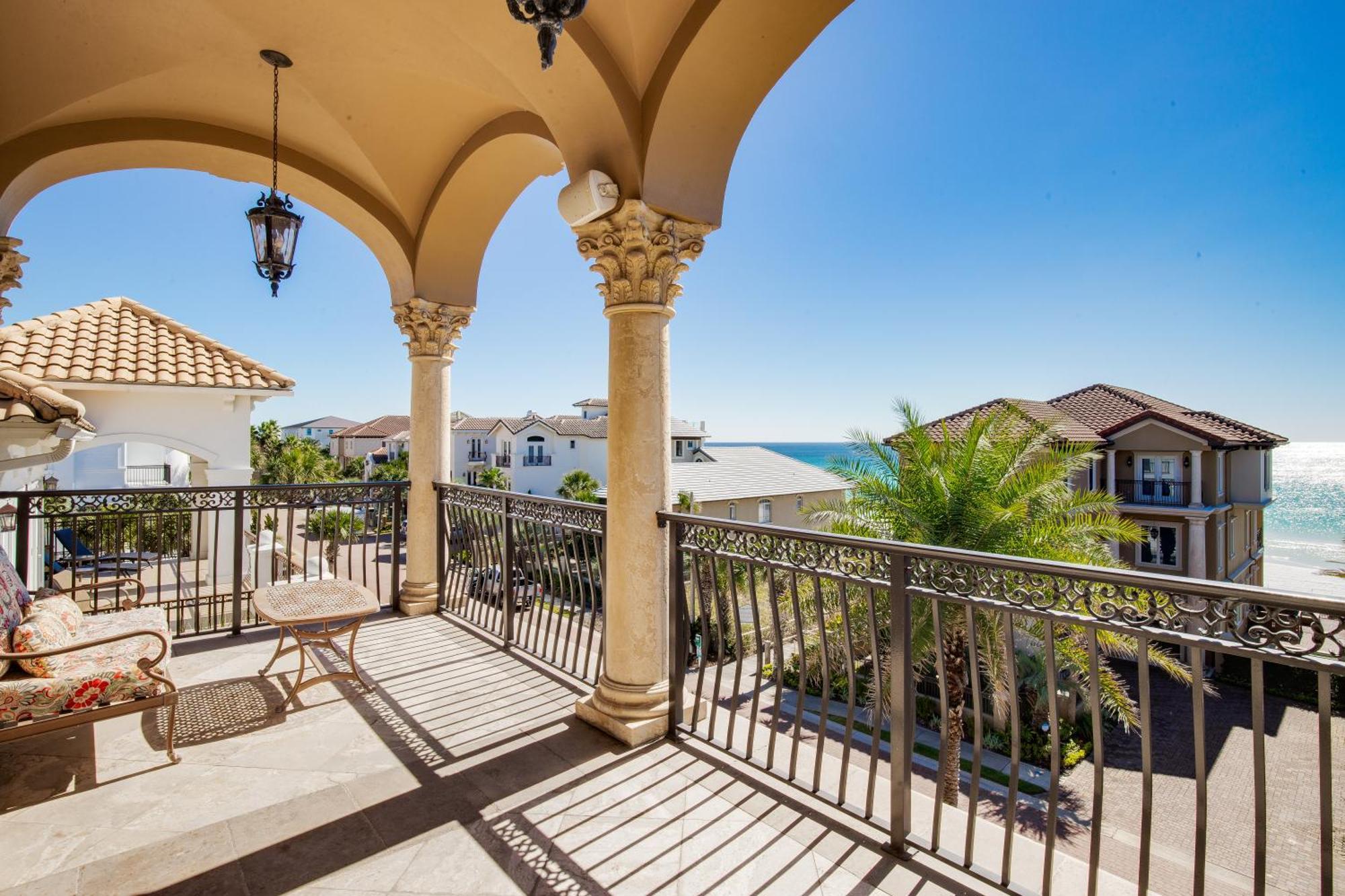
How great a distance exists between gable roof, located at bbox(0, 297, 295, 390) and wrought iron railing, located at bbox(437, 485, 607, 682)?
16.4 feet

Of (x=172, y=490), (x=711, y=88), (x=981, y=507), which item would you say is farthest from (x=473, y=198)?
(x=981, y=507)

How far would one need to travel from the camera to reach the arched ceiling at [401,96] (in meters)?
3.19

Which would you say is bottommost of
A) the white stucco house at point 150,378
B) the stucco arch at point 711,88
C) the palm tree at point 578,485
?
the palm tree at point 578,485

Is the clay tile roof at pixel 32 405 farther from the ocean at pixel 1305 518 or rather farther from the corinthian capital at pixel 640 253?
the ocean at pixel 1305 518

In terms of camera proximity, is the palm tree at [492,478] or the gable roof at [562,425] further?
the gable roof at [562,425]

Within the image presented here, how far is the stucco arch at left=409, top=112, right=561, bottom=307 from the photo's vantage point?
15.2 feet

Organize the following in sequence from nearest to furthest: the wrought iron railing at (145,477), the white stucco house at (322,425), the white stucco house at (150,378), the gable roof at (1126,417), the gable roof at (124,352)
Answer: the gable roof at (124,352) < the white stucco house at (150,378) < the gable roof at (1126,417) < the wrought iron railing at (145,477) < the white stucco house at (322,425)

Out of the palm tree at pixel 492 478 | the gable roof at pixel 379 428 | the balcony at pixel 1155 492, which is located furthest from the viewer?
the gable roof at pixel 379 428

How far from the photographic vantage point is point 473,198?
17.4ft

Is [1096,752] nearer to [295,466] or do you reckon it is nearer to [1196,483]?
[1196,483]

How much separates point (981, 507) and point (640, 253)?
633cm

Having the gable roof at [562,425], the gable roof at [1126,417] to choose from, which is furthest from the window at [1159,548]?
the gable roof at [562,425]

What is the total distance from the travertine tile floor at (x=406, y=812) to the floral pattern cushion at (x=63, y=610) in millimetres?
581

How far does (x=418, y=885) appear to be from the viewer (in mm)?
2197
